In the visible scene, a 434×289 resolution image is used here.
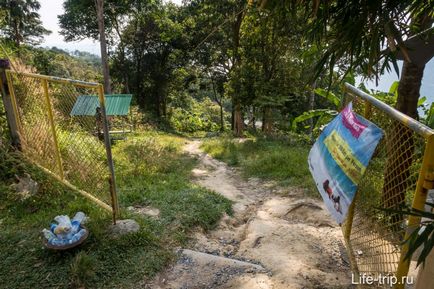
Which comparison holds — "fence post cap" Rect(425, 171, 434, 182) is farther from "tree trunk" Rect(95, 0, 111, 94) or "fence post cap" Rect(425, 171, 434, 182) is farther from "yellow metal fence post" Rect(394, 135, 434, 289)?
"tree trunk" Rect(95, 0, 111, 94)

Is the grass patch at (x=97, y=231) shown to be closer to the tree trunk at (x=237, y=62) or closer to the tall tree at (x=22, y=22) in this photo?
the tree trunk at (x=237, y=62)

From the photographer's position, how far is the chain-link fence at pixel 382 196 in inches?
80.4

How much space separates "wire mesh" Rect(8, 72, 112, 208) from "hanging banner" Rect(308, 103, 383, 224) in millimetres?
2159

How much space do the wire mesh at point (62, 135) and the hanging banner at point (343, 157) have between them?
2.16 m

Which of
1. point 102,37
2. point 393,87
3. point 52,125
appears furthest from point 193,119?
point 52,125

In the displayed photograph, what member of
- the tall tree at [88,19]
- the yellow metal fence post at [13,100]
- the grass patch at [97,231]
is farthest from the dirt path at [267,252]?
the tall tree at [88,19]

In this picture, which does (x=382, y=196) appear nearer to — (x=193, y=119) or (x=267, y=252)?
(x=267, y=252)

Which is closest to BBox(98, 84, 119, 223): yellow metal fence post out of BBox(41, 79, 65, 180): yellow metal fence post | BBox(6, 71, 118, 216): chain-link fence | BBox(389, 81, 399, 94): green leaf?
BBox(6, 71, 118, 216): chain-link fence

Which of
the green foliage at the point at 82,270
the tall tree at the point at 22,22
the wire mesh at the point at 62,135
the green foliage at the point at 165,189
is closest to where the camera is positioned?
the green foliage at the point at 82,270

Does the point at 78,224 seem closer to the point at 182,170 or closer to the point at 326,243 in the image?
the point at 326,243

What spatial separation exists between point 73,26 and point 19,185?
57.8 feet

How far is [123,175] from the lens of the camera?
5.47m

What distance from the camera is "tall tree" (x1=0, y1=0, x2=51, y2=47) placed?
18.8m

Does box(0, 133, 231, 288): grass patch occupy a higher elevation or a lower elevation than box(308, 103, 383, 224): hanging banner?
lower
